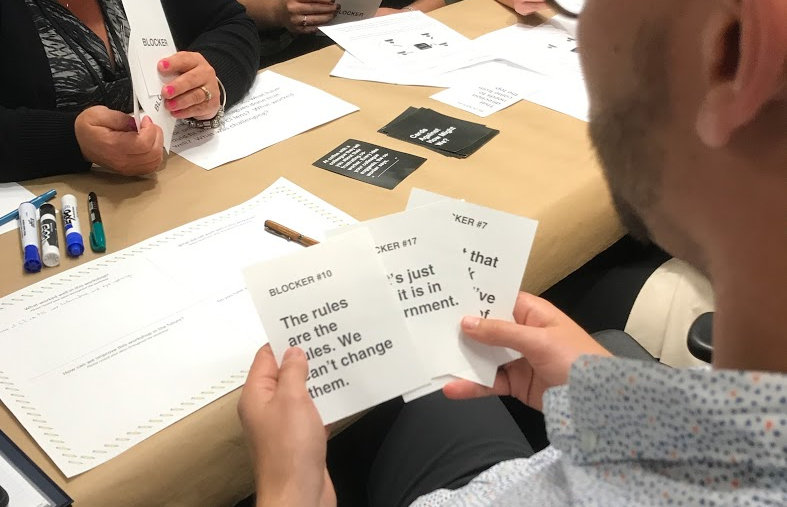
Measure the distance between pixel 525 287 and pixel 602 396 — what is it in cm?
39

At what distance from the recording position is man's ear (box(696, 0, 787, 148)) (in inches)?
12.3

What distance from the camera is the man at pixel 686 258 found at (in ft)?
1.16

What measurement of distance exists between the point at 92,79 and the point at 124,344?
0.61m

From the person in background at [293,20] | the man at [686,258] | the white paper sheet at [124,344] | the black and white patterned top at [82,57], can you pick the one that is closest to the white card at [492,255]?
the man at [686,258]

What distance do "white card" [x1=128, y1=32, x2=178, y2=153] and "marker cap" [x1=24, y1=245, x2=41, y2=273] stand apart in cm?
25

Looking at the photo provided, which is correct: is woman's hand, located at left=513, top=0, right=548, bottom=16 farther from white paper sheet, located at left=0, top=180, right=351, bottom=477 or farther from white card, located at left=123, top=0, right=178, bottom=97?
white paper sheet, located at left=0, top=180, right=351, bottom=477

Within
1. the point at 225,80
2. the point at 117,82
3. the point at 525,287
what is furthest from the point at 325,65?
the point at 525,287

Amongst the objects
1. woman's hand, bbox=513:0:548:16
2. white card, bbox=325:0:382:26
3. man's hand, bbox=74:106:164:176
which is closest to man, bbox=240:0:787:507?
man's hand, bbox=74:106:164:176

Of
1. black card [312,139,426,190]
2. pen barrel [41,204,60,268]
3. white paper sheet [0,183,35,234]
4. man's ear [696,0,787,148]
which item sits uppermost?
man's ear [696,0,787,148]

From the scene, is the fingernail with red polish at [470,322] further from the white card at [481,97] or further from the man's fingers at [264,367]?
the white card at [481,97]

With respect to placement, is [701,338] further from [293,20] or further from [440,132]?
[293,20]

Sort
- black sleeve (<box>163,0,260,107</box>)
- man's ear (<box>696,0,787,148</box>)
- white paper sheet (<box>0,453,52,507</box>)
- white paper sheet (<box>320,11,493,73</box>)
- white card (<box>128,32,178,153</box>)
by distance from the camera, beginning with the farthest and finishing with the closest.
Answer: white paper sheet (<box>320,11,493,73</box>) < black sleeve (<box>163,0,260,107</box>) < white card (<box>128,32,178,153</box>) < white paper sheet (<box>0,453,52,507</box>) < man's ear (<box>696,0,787,148</box>)

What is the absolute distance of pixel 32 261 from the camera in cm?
75

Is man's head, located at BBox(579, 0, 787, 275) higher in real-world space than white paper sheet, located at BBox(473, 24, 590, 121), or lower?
higher
